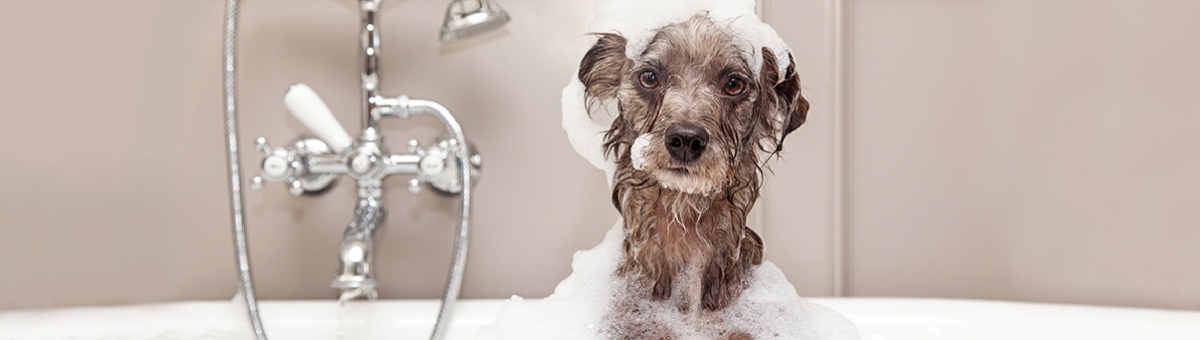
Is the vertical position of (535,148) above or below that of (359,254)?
above

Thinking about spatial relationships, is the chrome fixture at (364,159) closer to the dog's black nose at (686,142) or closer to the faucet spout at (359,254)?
the faucet spout at (359,254)

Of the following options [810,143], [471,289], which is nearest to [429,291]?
[471,289]

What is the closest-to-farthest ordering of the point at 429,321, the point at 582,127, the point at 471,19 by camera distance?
the point at 582,127
the point at 471,19
the point at 429,321

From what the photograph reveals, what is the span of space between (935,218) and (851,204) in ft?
0.45

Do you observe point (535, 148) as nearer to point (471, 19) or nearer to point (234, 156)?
point (471, 19)

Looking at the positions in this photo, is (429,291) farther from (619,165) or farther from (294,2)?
(619,165)

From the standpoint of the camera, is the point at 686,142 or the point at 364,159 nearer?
the point at 686,142

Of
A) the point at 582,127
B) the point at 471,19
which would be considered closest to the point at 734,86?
the point at 582,127

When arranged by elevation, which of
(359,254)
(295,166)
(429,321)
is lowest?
(429,321)

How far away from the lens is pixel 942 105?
1069mm

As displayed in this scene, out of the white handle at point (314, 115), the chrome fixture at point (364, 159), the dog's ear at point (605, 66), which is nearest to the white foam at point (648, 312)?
the dog's ear at point (605, 66)

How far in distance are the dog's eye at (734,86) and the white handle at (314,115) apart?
63 cm

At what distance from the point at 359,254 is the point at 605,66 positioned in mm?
544

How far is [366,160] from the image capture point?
92 centimetres
